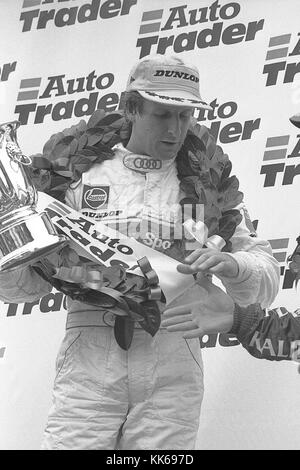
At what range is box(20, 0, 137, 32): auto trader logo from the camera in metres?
3.63

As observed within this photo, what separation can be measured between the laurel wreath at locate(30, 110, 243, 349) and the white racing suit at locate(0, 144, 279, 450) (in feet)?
0.16

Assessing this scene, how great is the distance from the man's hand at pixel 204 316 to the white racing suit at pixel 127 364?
0.09 m

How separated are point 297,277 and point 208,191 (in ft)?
→ 1.33

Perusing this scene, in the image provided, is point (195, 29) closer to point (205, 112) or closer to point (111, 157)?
point (205, 112)

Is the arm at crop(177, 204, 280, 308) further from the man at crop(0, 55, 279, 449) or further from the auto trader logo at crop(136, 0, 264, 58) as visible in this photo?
the auto trader logo at crop(136, 0, 264, 58)

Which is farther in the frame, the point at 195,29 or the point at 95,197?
the point at 195,29

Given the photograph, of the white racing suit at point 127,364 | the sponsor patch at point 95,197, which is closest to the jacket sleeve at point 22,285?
the white racing suit at point 127,364

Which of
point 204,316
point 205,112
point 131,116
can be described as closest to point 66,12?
point 205,112

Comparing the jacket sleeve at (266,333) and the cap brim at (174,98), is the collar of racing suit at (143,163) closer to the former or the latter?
the cap brim at (174,98)

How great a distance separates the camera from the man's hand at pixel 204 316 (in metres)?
2.67

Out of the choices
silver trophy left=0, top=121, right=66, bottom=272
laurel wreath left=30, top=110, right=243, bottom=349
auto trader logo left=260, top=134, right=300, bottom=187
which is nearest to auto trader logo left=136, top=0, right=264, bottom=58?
auto trader logo left=260, top=134, right=300, bottom=187

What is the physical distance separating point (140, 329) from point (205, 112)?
34.2 inches

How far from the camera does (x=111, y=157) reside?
9.95ft
